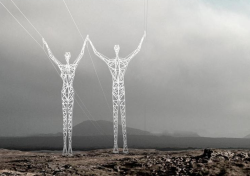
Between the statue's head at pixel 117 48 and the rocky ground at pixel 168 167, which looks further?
the statue's head at pixel 117 48

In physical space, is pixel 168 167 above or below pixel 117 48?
below

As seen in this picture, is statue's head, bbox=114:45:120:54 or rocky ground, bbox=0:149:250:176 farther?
statue's head, bbox=114:45:120:54

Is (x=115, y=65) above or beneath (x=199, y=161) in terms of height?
above

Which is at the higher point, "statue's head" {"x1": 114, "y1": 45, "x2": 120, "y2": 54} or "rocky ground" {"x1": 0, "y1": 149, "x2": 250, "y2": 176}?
"statue's head" {"x1": 114, "y1": 45, "x2": 120, "y2": 54}

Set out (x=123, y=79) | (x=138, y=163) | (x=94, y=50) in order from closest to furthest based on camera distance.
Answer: (x=138, y=163) → (x=123, y=79) → (x=94, y=50)

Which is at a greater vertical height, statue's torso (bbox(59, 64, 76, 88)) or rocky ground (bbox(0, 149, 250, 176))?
statue's torso (bbox(59, 64, 76, 88))

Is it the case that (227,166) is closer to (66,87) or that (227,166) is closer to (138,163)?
(138,163)

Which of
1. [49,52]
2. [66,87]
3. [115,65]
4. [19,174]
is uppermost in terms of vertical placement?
[49,52]

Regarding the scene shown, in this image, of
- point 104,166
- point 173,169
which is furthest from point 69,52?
point 173,169

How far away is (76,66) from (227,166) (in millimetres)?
37475

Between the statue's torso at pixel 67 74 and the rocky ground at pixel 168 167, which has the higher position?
the statue's torso at pixel 67 74

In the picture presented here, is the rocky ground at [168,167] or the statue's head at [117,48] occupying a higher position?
the statue's head at [117,48]

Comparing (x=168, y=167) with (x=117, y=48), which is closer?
(x=168, y=167)

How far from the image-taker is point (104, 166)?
135ft
